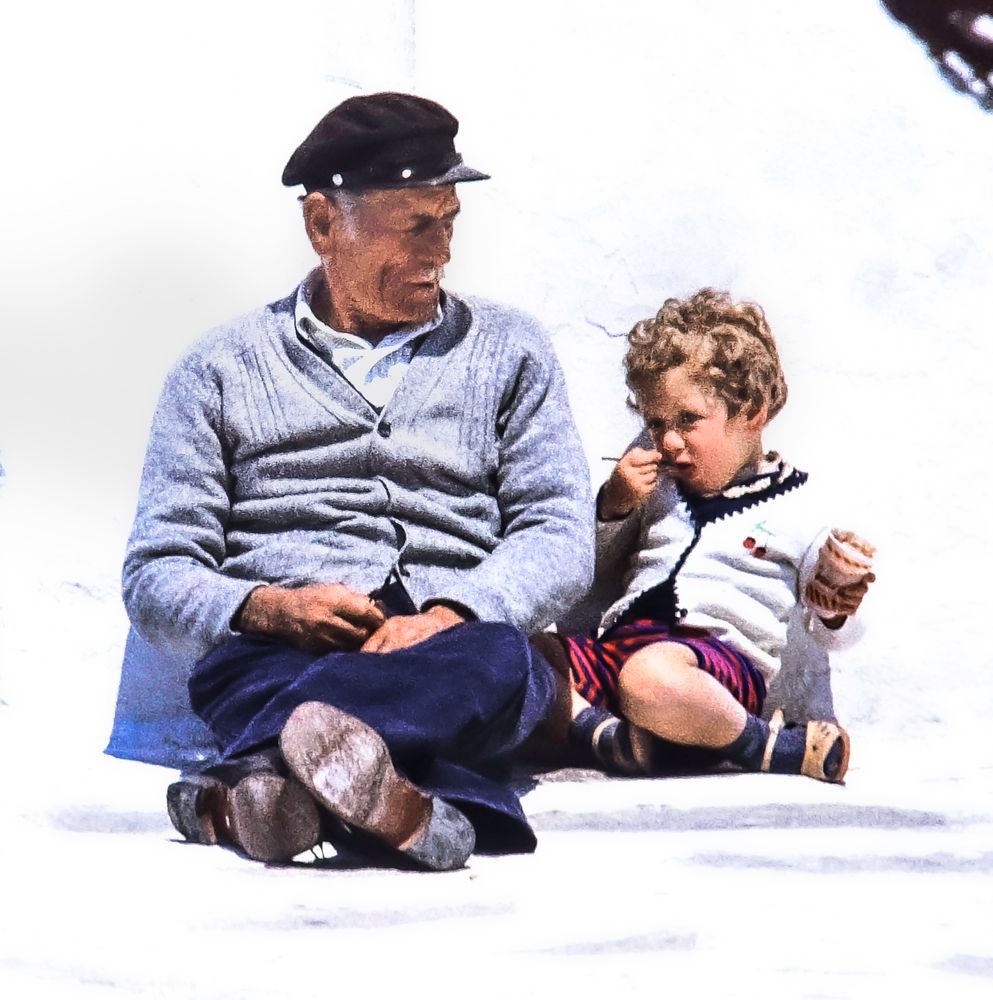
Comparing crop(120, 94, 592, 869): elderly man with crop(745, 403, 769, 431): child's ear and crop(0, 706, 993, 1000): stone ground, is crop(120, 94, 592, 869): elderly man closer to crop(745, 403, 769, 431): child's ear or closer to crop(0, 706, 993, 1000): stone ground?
crop(0, 706, 993, 1000): stone ground

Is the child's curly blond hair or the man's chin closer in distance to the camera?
the man's chin

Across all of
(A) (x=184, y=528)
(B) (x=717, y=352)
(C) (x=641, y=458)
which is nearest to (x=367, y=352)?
(A) (x=184, y=528)

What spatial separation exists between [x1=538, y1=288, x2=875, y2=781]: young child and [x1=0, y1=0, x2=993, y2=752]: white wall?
7.7 inches

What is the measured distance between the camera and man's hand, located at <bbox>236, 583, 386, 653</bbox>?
8.60ft

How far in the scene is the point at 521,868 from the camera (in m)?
2.36

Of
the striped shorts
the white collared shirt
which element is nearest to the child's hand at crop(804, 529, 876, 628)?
the striped shorts

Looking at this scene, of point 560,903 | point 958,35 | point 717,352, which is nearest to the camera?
point 560,903

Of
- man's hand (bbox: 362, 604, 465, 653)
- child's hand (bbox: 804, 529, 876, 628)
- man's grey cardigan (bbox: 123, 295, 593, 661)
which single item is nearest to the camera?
man's hand (bbox: 362, 604, 465, 653)

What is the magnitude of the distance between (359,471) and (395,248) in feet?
1.32

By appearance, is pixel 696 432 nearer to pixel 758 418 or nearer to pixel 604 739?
pixel 758 418

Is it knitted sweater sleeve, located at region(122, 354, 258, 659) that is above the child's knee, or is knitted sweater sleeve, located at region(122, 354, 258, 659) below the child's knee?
above

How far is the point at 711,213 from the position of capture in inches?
137

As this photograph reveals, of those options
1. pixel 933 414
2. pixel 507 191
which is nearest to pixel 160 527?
pixel 507 191

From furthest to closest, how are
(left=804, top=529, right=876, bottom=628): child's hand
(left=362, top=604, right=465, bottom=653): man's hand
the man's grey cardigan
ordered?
(left=804, top=529, right=876, bottom=628): child's hand → the man's grey cardigan → (left=362, top=604, right=465, bottom=653): man's hand
